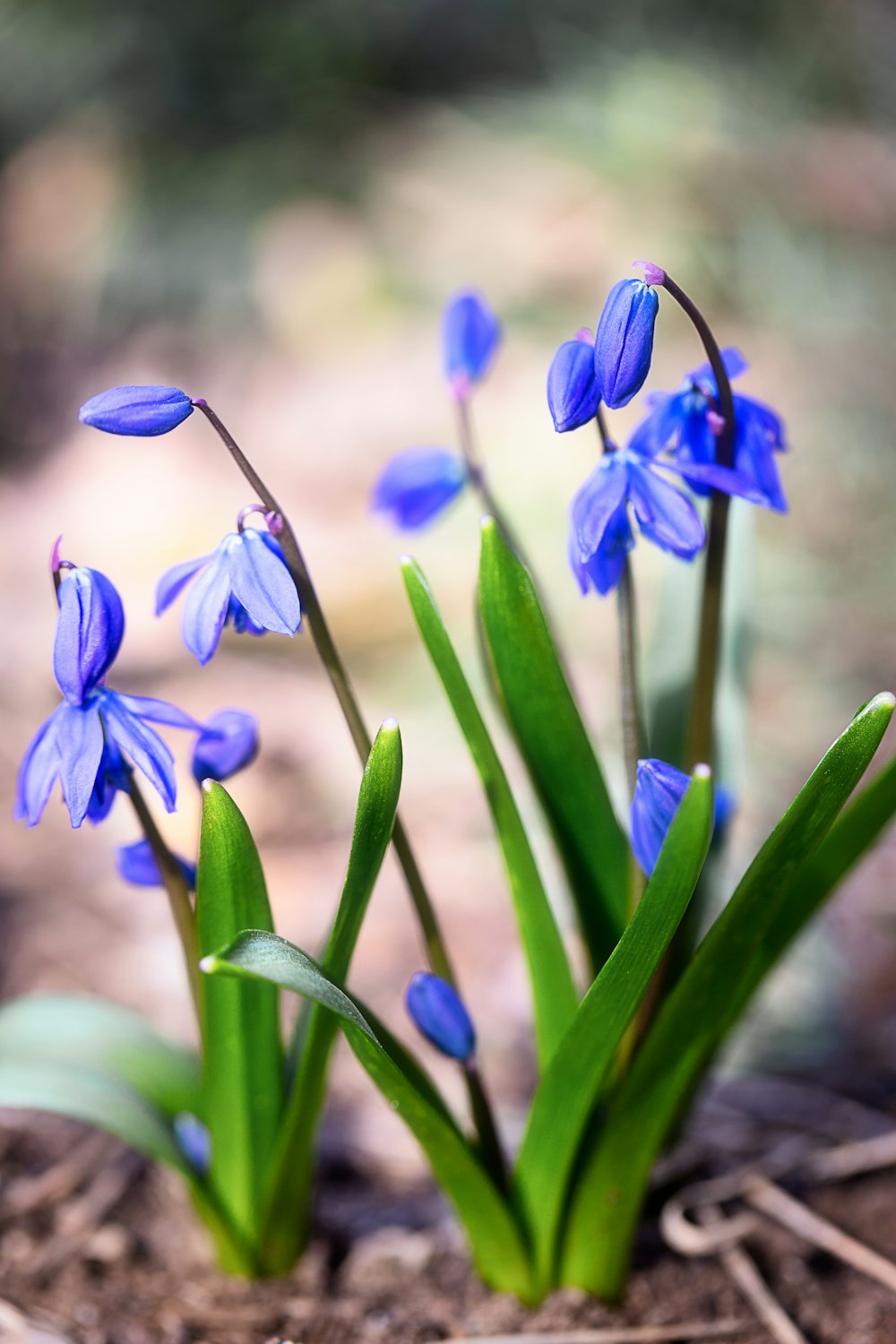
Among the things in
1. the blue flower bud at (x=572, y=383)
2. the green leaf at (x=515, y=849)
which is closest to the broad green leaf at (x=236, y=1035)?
the green leaf at (x=515, y=849)

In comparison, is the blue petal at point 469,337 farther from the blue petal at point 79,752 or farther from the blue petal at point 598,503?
the blue petal at point 79,752

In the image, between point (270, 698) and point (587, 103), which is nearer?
point (270, 698)

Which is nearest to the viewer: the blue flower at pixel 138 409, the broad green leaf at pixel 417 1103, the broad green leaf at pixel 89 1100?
the broad green leaf at pixel 417 1103

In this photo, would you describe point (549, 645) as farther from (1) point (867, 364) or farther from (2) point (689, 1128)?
(1) point (867, 364)

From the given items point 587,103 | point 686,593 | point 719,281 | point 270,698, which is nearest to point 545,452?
point 719,281

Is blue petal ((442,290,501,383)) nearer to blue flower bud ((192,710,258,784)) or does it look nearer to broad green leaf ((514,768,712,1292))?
blue flower bud ((192,710,258,784))
